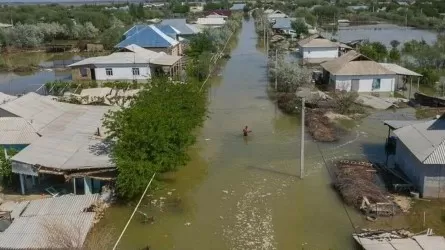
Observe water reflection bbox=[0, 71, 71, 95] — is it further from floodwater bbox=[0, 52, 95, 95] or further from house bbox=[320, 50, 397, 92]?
house bbox=[320, 50, 397, 92]

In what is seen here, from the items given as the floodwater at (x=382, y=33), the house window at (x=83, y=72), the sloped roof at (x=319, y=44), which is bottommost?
the floodwater at (x=382, y=33)

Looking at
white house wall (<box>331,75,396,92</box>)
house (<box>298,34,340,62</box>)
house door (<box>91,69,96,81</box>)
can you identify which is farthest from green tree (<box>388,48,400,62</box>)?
house door (<box>91,69,96,81</box>)

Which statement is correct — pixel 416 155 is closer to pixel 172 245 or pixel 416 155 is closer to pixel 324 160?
pixel 324 160

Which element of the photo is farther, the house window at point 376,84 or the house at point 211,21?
the house at point 211,21

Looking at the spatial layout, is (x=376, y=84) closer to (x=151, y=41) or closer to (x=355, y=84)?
(x=355, y=84)

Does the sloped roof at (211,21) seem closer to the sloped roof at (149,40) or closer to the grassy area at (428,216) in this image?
the sloped roof at (149,40)

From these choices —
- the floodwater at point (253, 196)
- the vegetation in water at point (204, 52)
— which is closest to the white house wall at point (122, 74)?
Answer: the vegetation in water at point (204, 52)
